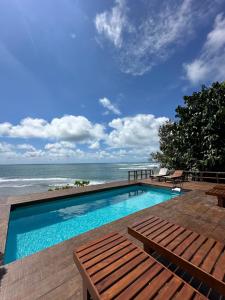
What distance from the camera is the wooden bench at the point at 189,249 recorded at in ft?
4.95

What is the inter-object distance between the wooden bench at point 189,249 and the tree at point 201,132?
10057 millimetres

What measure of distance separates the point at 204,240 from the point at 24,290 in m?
2.49

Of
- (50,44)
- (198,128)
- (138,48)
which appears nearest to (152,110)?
(198,128)

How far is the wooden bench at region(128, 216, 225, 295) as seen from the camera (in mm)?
1510

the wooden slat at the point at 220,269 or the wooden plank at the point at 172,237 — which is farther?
the wooden plank at the point at 172,237

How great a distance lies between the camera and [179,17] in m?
7.31

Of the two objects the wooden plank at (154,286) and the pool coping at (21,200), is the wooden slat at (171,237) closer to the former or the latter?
the wooden plank at (154,286)

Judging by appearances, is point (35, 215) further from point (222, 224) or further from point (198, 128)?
point (198, 128)

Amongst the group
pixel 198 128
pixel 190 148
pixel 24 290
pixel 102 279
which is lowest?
pixel 24 290

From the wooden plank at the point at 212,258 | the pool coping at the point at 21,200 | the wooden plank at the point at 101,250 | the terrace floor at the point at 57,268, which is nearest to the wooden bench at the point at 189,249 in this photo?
the wooden plank at the point at 212,258

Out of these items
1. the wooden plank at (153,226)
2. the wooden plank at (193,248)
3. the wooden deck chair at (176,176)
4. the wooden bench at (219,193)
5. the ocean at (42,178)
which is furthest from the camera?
the ocean at (42,178)

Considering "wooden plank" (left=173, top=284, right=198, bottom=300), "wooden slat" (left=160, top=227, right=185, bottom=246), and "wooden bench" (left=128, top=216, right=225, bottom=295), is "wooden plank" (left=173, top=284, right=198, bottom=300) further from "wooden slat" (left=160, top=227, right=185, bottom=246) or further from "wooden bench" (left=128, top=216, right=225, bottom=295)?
"wooden slat" (left=160, top=227, right=185, bottom=246)

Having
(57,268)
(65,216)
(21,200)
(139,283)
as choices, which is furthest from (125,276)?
(21,200)

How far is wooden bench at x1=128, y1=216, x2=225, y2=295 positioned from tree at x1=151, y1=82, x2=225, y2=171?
1006 cm
